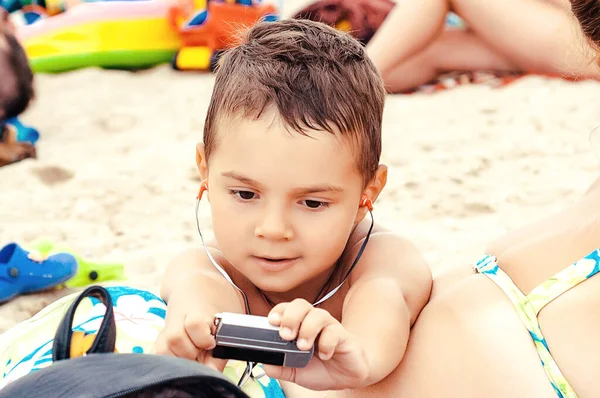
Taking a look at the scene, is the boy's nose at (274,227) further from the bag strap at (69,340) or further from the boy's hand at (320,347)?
the bag strap at (69,340)

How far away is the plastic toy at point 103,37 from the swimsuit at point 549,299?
170 inches

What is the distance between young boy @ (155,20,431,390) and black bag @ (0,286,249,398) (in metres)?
0.33

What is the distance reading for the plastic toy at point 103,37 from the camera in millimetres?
5012

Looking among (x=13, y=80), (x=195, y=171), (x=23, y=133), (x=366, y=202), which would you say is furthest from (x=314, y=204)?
(x=13, y=80)

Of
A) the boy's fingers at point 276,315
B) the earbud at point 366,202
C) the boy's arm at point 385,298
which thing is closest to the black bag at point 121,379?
the boy's fingers at point 276,315

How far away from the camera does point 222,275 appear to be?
1.59m

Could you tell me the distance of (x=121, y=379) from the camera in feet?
2.70

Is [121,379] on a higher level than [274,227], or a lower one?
higher

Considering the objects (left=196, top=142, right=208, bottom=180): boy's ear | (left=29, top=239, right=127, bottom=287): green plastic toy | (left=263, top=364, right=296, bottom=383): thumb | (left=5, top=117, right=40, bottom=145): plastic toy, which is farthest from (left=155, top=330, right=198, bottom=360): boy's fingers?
(left=5, top=117, right=40, bottom=145): plastic toy

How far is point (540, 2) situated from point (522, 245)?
9.67ft

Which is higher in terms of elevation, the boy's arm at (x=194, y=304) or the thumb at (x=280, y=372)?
the thumb at (x=280, y=372)

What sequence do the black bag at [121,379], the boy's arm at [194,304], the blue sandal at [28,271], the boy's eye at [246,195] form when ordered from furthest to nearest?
1. the blue sandal at [28,271]
2. the boy's eye at [246,195]
3. the boy's arm at [194,304]
4. the black bag at [121,379]

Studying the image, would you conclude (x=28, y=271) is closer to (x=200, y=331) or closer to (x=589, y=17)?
(x=200, y=331)

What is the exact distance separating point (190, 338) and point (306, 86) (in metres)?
0.54
